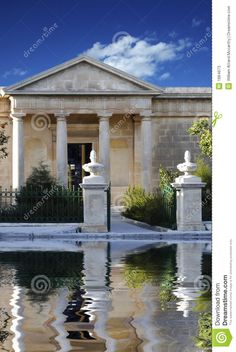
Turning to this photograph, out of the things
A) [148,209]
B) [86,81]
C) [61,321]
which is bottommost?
[61,321]

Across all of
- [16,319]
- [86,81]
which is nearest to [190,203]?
[86,81]

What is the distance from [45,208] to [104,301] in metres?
15.0

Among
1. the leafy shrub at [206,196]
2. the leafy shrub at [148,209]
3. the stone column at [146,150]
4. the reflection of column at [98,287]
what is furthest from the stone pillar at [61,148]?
the reflection of column at [98,287]

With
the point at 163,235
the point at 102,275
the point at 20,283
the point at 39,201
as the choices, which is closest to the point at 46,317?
the point at 20,283

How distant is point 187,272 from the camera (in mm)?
11602

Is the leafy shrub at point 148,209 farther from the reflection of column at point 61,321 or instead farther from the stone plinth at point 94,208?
the reflection of column at point 61,321

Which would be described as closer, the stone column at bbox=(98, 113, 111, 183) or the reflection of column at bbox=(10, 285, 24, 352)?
the reflection of column at bbox=(10, 285, 24, 352)

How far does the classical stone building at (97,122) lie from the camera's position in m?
34.9

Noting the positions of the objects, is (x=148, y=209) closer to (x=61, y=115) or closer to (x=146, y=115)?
(x=146, y=115)

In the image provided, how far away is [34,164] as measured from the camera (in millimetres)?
37406

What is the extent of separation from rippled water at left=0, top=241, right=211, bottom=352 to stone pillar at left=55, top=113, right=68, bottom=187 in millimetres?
19621

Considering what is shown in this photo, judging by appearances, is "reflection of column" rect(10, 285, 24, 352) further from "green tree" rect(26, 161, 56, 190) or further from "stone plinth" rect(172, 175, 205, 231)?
"green tree" rect(26, 161, 56, 190)

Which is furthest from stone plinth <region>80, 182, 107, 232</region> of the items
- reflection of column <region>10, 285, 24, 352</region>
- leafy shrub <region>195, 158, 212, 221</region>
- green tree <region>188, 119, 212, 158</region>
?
reflection of column <region>10, 285, 24, 352</region>

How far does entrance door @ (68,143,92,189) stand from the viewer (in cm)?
3809
